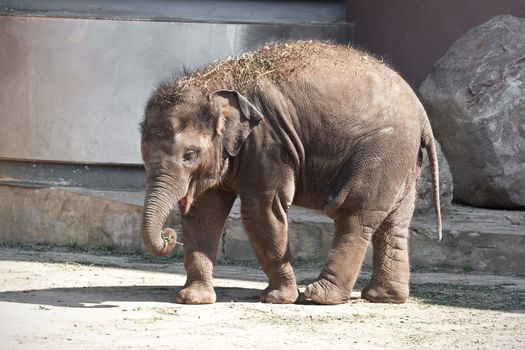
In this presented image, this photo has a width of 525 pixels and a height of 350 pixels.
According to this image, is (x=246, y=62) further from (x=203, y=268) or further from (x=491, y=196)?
(x=491, y=196)

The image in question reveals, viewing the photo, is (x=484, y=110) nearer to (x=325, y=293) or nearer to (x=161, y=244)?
(x=325, y=293)

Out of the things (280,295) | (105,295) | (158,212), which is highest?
(158,212)

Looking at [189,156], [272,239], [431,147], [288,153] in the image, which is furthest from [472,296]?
[189,156]

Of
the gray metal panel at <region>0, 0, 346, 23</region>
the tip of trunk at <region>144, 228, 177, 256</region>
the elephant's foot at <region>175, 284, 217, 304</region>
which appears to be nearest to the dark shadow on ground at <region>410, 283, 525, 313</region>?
the elephant's foot at <region>175, 284, 217, 304</region>

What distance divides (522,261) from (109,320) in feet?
12.9

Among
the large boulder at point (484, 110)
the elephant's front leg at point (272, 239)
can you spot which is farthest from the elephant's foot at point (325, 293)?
the large boulder at point (484, 110)

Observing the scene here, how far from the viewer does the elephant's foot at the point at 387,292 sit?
28.9 ft

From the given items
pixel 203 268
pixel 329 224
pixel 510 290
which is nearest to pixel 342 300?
pixel 203 268

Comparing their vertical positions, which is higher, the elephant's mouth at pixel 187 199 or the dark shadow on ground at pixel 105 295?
the elephant's mouth at pixel 187 199

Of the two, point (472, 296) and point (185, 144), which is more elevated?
point (185, 144)

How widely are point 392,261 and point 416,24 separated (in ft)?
13.7

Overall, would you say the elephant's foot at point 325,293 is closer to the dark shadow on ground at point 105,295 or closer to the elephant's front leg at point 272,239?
the elephant's front leg at point 272,239

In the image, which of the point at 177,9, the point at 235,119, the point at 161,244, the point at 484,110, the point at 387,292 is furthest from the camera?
the point at 177,9

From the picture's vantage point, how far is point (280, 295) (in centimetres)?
852
